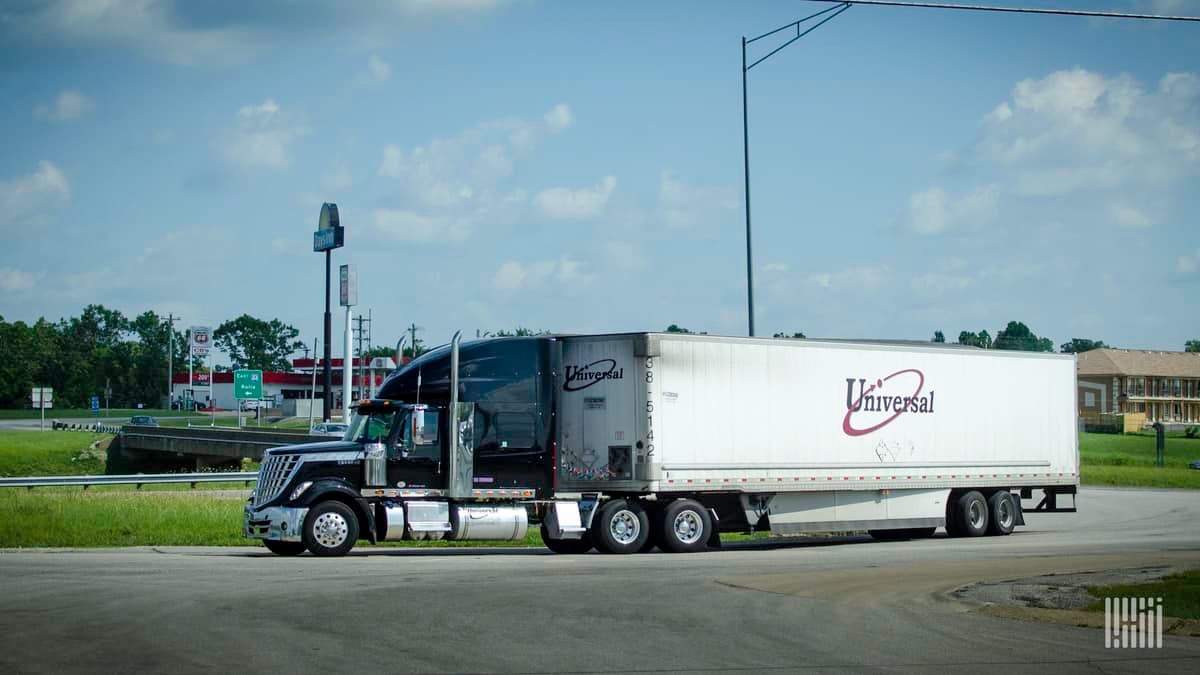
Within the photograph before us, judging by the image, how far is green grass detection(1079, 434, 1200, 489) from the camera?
53.8 m

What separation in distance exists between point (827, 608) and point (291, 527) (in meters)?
9.47

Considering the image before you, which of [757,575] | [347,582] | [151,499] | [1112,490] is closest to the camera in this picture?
[347,582]

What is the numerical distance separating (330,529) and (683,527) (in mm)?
5821

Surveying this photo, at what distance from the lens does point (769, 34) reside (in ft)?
109

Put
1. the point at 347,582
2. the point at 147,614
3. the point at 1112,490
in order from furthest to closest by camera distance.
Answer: the point at 1112,490, the point at 347,582, the point at 147,614

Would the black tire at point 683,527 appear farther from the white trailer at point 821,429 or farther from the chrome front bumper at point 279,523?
the chrome front bumper at point 279,523

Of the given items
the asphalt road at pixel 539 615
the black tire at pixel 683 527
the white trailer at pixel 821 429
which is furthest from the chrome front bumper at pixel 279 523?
the black tire at pixel 683 527

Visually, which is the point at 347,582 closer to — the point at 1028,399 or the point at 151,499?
the point at 1028,399

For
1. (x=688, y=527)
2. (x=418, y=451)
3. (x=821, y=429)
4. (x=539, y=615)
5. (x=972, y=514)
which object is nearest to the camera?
(x=539, y=615)

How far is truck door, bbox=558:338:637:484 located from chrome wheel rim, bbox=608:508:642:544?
643 millimetres

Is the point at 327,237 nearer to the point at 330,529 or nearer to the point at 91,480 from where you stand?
the point at 91,480

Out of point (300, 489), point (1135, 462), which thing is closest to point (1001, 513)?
point (300, 489)

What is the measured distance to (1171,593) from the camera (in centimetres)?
1512

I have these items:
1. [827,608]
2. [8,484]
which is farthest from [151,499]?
[827,608]
